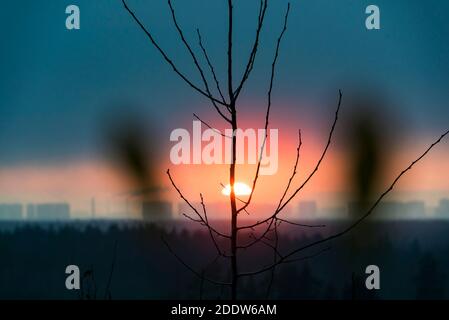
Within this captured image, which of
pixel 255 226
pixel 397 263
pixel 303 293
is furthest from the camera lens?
pixel 397 263

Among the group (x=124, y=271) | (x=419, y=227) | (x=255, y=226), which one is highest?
(x=255, y=226)

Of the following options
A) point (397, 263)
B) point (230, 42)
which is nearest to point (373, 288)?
point (230, 42)

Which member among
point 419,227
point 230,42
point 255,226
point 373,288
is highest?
point 230,42

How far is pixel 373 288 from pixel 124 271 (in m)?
63.2
